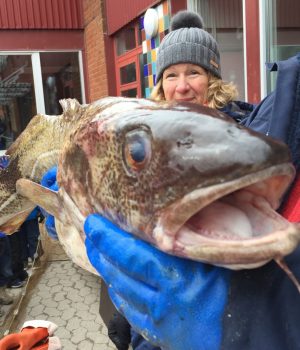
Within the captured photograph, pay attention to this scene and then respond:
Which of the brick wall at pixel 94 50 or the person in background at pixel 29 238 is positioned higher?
the brick wall at pixel 94 50

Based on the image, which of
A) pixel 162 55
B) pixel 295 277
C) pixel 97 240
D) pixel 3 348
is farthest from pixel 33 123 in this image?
pixel 295 277

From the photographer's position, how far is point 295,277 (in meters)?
0.96

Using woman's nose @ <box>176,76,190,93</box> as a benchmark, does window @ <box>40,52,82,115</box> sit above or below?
above

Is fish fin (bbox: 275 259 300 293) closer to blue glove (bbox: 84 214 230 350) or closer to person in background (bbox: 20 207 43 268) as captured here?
blue glove (bbox: 84 214 230 350)

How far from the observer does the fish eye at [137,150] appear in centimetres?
106

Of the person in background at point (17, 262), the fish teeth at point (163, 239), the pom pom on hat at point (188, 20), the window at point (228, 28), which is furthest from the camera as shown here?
the window at point (228, 28)

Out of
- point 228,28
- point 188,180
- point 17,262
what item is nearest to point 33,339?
point 188,180

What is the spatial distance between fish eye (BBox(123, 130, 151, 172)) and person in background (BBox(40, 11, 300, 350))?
0.75ft

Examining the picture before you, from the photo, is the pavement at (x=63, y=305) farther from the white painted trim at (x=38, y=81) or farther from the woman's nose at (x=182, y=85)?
the white painted trim at (x=38, y=81)

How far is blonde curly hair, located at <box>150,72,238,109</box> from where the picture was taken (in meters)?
2.43

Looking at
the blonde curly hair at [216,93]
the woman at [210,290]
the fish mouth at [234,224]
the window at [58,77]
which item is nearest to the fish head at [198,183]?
the fish mouth at [234,224]

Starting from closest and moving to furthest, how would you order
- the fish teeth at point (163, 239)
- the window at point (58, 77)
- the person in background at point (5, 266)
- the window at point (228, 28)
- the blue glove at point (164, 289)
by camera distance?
the fish teeth at point (163, 239) → the blue glove at point (164, 289) → the person in background at point (5, 266) → the window at point (228, 28) → the window at point (58, 77)

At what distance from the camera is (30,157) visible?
2.57m

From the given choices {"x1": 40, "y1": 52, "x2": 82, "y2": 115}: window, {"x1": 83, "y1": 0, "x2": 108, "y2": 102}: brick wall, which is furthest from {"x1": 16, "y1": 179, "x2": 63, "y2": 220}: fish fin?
{"x1": 40, "y1": 52, "x2": 82, "y2": 115}: window
